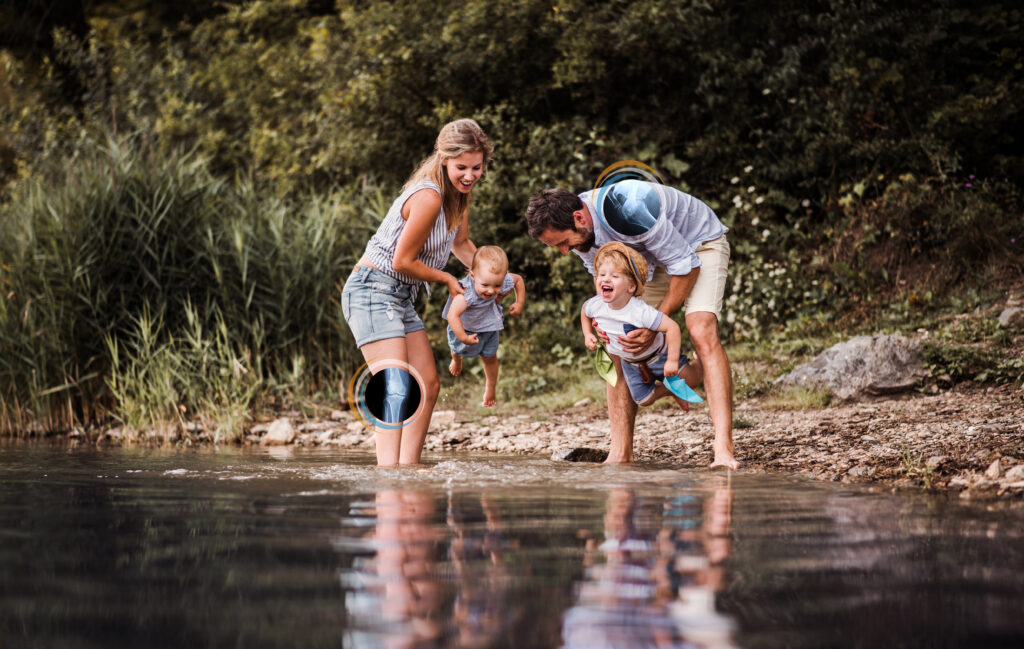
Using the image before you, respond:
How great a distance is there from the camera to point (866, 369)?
8.20 metres

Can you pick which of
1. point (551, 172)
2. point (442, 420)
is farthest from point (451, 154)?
point (551, 172)

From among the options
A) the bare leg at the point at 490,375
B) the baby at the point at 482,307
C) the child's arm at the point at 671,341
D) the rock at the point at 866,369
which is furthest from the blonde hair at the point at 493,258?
the rock at the point at 866,369

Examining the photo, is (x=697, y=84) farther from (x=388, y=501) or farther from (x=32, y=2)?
(x=32, y=2)

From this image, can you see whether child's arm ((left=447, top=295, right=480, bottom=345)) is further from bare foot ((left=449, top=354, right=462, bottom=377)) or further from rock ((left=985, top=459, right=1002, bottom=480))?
rock ((left=985, top=459, right=1002, bottom=480))

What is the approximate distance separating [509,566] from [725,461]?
2827mm

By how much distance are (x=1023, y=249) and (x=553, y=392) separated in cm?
533

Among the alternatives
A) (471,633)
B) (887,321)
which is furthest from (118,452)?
(887,321)

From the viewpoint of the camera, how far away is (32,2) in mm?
20922

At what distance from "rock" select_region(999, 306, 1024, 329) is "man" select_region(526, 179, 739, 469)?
471cm

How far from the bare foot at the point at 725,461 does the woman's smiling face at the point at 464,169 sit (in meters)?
2.03

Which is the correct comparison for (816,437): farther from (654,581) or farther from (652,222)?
(654,581)

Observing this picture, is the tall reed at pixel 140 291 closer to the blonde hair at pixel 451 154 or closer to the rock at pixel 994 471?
the blonde hair at pixel 451 154

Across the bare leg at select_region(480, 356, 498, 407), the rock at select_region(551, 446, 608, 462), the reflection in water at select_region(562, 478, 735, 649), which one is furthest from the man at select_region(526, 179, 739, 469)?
the reflection in water at select_region(562, 478, 735, 649)

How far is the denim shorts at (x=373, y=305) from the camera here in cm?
546
